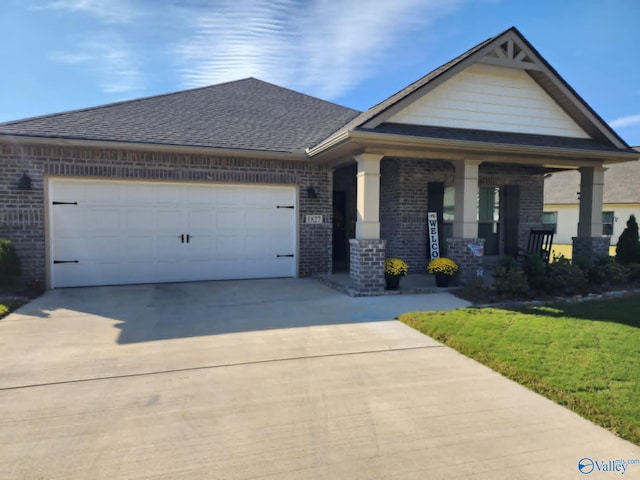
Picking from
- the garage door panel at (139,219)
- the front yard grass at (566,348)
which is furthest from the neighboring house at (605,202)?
the garage door panel at (139,219)

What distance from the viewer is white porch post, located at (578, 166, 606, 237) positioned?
10.0 meters

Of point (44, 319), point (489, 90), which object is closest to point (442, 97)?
point (489, 90)

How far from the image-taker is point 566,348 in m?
4.82

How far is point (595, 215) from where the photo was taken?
1020cm

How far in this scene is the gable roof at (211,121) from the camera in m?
8.73

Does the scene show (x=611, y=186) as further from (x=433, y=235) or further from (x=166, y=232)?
(x=166, y=232)

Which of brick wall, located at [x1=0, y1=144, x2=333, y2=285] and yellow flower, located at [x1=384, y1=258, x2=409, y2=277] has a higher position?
brick wall, located at [x1=0, y1=144, x2=333, y2=285]

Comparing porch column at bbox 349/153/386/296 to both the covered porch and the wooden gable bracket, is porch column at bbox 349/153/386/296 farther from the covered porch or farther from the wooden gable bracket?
the wooden gable bracket

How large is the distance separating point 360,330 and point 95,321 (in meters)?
4.08

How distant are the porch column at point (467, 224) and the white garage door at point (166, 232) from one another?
13.2 ft

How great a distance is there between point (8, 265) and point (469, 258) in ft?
30.8

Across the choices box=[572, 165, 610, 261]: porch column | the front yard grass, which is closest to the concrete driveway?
the front yard grass

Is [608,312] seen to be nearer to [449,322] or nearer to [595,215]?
[449,322]

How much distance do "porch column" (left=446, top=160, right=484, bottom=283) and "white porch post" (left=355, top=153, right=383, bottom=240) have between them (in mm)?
2091
